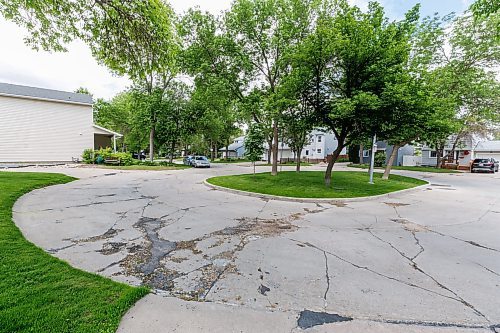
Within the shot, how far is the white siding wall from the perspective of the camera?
21.2 meters

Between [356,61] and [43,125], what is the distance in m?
27.2

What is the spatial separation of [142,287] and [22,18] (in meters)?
9.45

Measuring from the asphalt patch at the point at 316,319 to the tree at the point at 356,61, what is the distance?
8.14 m

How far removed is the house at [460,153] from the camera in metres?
29.1

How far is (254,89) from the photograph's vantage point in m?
16.6

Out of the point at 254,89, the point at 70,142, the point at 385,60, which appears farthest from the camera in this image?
the point at 70,142

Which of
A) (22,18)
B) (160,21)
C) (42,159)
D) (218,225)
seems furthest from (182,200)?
(42,159)

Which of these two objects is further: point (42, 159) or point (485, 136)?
point (485, 136)

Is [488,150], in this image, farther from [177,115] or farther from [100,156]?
[100,156]

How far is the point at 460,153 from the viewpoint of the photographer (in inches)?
1323

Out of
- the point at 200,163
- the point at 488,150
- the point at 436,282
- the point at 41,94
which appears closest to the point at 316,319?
the point at 436,282

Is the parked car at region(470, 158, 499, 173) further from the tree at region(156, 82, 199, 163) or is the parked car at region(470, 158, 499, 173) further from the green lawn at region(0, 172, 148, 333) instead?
the green lawn at region(0, 172, 148, 333)

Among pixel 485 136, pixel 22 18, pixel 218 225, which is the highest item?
pixel 22 18

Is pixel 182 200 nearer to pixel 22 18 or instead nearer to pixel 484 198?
pixel 22 18
